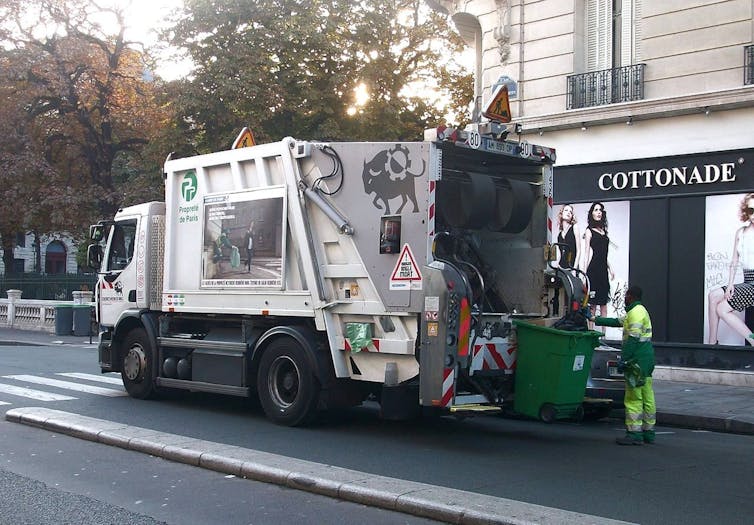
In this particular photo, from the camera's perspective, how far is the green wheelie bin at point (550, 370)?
8977mm

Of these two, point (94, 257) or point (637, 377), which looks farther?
point (94, 257)

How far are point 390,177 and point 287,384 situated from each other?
2.68 m

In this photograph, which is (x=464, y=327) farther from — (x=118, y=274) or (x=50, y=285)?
(x=50, y=285)

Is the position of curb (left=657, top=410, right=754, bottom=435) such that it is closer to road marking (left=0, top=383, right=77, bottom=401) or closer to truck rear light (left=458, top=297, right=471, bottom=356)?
truck rear light (left=458, top=297, right=471, bottom=356)

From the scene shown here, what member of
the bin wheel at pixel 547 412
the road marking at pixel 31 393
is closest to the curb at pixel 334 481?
the bin wheel at pixel 547 412

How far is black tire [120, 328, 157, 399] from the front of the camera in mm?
11970

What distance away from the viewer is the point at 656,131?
15.7 m

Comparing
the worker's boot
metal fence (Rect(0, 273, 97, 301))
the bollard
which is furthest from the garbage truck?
metal fence (Rect(0, 273, 97, 301))

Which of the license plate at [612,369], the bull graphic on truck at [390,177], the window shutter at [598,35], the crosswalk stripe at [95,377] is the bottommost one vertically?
the crosswalk stripe at [95,377]

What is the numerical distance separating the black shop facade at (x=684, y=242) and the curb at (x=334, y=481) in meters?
9.74

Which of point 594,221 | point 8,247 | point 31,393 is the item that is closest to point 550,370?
point 31,393

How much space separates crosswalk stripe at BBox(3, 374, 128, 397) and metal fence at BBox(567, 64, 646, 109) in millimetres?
9757

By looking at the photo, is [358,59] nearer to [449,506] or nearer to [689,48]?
[689,48]

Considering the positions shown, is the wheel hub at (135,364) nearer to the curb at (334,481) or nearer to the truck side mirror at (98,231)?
the truck side mirror at (98,231)
